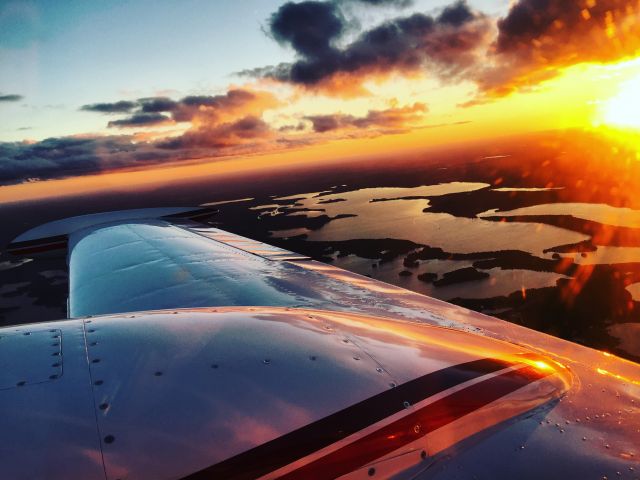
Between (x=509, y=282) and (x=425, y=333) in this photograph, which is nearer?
(x=425, y=333)

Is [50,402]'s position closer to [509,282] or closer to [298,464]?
[298,464]

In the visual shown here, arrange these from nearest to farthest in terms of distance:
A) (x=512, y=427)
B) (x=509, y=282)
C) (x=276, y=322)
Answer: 1. (x=512, y=427)
2. (x=276, y=322)
3. (x=509, y=282)

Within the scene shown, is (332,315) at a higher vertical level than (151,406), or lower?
lower

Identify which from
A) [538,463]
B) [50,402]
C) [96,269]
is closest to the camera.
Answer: [50,402]

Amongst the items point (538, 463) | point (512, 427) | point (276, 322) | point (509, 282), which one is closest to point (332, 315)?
point (276, 322)

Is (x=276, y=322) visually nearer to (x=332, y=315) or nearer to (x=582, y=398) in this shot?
(x=332, y=315)

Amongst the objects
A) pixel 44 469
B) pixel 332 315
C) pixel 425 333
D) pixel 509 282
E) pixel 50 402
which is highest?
pixel 50 402
